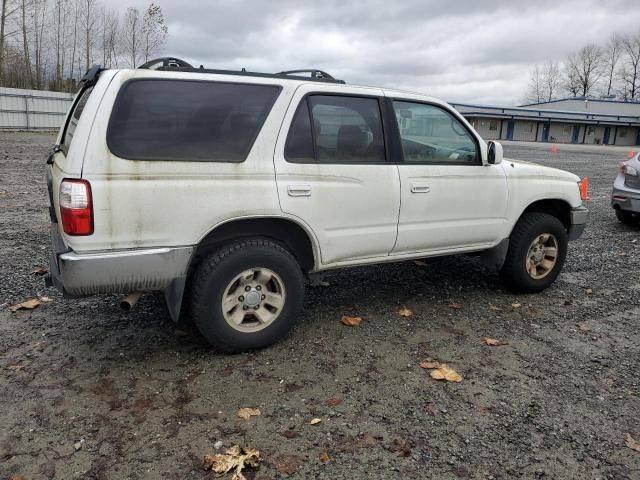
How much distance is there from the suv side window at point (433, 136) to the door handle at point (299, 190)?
0.98 metres

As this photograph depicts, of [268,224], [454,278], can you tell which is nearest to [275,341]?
[268,224]

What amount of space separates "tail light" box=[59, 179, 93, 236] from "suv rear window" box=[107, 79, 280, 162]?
310 millimetres

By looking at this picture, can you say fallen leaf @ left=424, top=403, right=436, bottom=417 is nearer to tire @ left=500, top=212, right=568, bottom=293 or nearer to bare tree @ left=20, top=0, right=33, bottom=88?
tire @ left=500, top=212, right=568, bottom=293

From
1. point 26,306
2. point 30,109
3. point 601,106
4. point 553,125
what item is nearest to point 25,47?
point 30,109

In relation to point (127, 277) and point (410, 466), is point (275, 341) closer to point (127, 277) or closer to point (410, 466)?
point (127, 277)

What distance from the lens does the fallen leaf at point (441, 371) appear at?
11.6 ft

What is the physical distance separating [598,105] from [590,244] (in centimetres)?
7488

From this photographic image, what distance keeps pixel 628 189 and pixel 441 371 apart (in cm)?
672

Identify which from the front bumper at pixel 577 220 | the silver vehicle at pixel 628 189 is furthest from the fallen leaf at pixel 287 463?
the silver vehicle at pixel 628 189

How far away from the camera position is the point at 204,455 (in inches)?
106

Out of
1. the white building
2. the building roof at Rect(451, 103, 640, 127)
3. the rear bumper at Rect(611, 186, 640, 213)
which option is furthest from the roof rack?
the white building

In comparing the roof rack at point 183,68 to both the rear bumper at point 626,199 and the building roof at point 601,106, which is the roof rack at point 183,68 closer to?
the rear bumper at point 626,199

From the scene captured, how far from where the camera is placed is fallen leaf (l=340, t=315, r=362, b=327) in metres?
4.42

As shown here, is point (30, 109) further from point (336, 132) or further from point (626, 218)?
point (336, 132)
